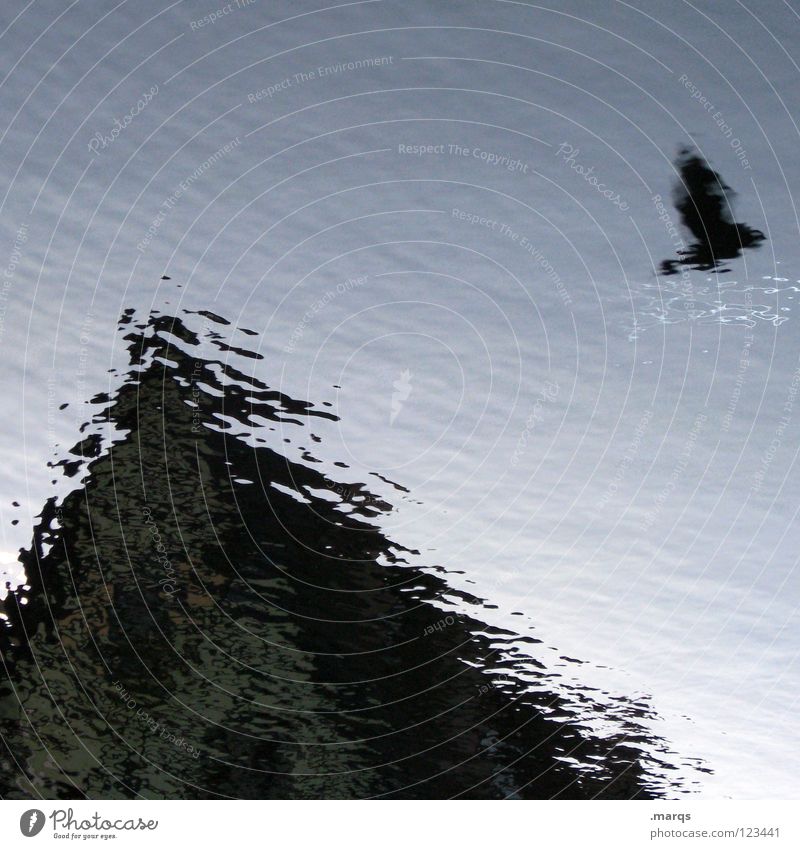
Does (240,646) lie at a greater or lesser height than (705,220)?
lesser

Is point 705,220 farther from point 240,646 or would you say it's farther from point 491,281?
point 240,646

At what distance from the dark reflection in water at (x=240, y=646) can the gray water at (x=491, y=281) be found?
0.19 feet

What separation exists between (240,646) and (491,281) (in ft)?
2.78

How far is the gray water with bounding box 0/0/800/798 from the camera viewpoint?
1624 millimetres

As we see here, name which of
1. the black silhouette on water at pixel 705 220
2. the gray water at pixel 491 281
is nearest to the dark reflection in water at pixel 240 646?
the gray water at pixel 491 281

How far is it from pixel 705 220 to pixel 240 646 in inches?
47.5

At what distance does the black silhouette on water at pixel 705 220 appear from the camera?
1.69 meters

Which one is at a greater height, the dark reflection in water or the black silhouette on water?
the black silhouette on water

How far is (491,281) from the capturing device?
1722mm

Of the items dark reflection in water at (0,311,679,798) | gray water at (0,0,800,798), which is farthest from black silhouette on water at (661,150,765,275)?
dark reflection in water at (0,311,679,798)

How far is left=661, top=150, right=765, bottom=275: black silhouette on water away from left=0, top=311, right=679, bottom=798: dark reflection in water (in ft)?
2.58

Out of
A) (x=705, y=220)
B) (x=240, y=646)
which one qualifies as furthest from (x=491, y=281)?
(x=240, y=646)

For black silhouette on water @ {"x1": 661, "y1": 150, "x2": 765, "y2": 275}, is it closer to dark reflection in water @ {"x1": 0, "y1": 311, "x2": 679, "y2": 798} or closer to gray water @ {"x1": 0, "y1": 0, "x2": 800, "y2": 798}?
gray water @ {"x1": 0, "y1": 0, "x2": 800, "y2": 798}

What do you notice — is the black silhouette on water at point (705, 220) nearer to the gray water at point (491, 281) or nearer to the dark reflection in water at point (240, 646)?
the gray water at point (491, 281)
